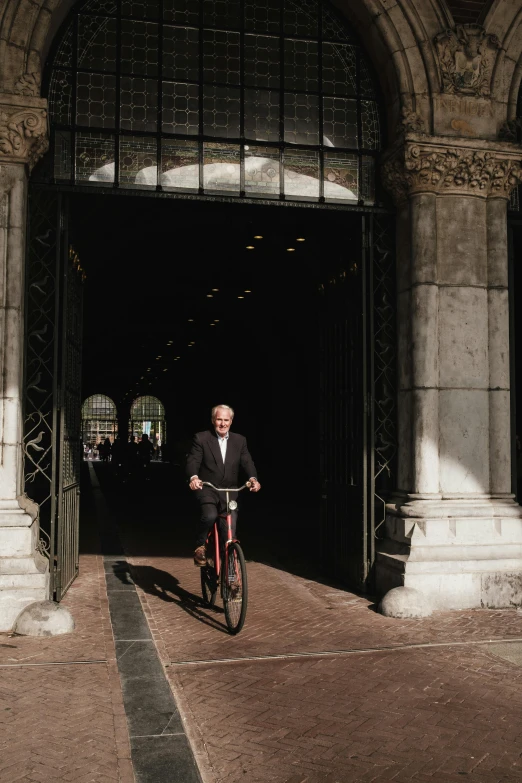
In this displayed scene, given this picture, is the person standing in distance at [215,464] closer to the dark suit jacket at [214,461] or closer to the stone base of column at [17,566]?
the dark suit jacket at [214,461]

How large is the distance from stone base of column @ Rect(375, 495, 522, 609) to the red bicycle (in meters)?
1.79

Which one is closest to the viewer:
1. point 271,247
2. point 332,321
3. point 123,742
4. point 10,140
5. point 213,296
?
point 123,742

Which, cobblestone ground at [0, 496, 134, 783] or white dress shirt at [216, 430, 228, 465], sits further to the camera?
white dress shirt at [216, 430, 228, 465]

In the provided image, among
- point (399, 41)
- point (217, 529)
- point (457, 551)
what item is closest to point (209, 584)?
point (217, 529)

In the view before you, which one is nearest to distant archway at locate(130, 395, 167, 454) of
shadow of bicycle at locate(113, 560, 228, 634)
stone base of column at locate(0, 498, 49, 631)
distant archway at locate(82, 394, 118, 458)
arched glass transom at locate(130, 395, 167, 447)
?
arched glass transom at locate(130, 395, 167, 447)

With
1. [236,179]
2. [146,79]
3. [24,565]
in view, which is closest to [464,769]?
[24,565]

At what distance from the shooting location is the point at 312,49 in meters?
9.05

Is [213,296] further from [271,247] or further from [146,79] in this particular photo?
[146,79]

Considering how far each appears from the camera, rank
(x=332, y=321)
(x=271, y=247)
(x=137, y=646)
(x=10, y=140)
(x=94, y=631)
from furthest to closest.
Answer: (x=271, y=247), (x=332, y=321), (x=10, y=140), (x=94, y=631), (x=137, y=646)

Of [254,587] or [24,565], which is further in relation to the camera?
[254,587]

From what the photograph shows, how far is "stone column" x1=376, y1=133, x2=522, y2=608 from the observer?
831cm

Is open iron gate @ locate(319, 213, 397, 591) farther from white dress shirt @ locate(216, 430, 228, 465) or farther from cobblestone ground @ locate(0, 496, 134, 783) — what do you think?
cobblestone ground @ locate(0, 496, 134, 783)

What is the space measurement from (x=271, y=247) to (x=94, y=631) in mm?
9794

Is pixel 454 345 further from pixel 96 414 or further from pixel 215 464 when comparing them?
pixel 96 414
